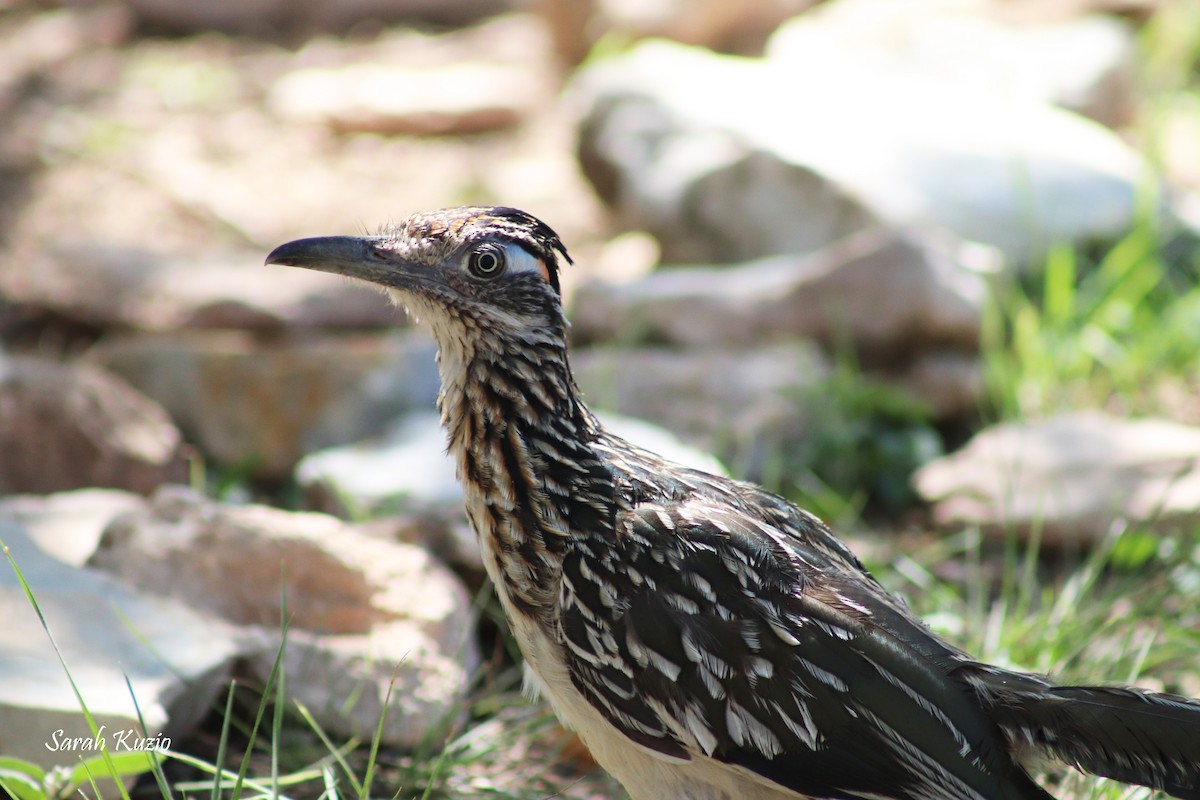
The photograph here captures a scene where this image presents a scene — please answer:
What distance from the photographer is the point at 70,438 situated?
5023 mm

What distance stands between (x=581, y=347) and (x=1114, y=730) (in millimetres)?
3979

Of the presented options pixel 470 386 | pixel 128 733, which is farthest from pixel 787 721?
pixel 128 733

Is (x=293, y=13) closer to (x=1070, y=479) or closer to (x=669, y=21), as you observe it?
(x=669, y=21)

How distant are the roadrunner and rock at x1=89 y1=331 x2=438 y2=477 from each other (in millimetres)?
2673

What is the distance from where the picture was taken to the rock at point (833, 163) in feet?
22.6

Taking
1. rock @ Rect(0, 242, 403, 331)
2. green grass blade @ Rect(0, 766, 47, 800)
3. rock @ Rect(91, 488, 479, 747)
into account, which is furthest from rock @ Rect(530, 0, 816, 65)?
green grass blade @ Rect(0, 766, 47, 800)

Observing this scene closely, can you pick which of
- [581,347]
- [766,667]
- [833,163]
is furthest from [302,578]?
[833,163]

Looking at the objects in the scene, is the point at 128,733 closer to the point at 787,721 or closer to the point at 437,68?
the point at 787,721

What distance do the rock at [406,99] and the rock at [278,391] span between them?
4515 millimetres

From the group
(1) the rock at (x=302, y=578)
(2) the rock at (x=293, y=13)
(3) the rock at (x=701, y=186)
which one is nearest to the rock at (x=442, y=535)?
(1) the rock at (x=302, y=578)

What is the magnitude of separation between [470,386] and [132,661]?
118 cm

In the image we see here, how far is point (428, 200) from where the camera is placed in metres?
8.86

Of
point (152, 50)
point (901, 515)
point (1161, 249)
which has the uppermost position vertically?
point (152, 50)

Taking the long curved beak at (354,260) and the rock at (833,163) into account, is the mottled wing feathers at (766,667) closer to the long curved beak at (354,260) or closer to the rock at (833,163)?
the long curved beak at (354,260)
